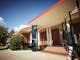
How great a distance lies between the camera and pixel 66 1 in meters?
6.14

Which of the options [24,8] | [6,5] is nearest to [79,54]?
[24,8]

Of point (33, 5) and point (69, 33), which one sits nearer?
point (69, 33)

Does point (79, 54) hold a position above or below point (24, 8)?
below

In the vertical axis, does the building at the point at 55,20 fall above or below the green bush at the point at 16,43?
above

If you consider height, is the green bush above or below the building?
below

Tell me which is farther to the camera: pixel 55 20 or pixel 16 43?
pixel 16 43

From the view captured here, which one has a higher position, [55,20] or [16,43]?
[55,20]

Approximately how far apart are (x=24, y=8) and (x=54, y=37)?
18.6 ft

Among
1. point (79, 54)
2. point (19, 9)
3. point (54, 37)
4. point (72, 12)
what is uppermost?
point (19, 9)

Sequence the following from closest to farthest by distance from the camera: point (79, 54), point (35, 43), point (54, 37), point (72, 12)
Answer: point (79, 54) → point (72, 12) → point (35, 43) → point (54, 37)

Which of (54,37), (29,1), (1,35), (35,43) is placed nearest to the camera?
(29,1)

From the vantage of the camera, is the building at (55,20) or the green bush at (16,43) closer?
the building at (55,20)

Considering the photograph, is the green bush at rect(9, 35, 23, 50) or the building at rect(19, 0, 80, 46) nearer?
the building at rect(19, 0, 80, 46)

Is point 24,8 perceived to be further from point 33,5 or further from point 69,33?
point 69,33
